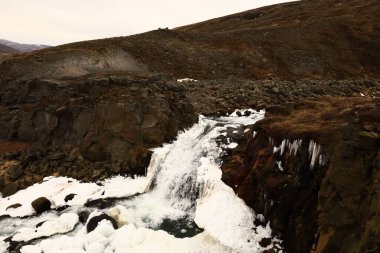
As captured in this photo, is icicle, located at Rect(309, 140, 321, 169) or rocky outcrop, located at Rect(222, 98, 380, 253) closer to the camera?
rocky outcrop, located at Rect(222, 98, 380, 253)

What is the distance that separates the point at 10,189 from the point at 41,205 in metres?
3.52

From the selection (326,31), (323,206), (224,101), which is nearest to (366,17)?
(326,31)

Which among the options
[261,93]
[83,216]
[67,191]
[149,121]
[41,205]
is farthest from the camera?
[261,93]

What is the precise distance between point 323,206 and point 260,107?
1738 cm

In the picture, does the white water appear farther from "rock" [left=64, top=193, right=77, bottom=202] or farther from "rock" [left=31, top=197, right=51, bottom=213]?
"rock" [left=31, top=197, right=51, bottom=213]

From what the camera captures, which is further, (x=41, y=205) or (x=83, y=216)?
(x=41, y=205)

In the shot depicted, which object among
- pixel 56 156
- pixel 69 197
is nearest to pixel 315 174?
pixel 69 197

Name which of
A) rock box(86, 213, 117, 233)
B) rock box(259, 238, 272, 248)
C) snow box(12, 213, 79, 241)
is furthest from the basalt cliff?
rock box(86, 213, 117, 233)

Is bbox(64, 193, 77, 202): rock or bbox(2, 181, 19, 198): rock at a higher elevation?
bbox(2, 181, 19, 198): rock

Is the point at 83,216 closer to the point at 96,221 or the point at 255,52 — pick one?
the point at 96,221

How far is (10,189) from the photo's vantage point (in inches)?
840

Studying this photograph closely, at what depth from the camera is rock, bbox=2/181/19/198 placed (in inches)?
834

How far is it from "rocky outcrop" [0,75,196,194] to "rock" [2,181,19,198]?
1.48 ft

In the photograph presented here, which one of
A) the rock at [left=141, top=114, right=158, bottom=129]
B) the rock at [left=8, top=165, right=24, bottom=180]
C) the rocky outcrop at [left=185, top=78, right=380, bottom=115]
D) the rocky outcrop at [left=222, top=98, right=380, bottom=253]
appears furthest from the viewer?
the rocky outcrop at [left=185, top=78, right=380, bottom=115]
